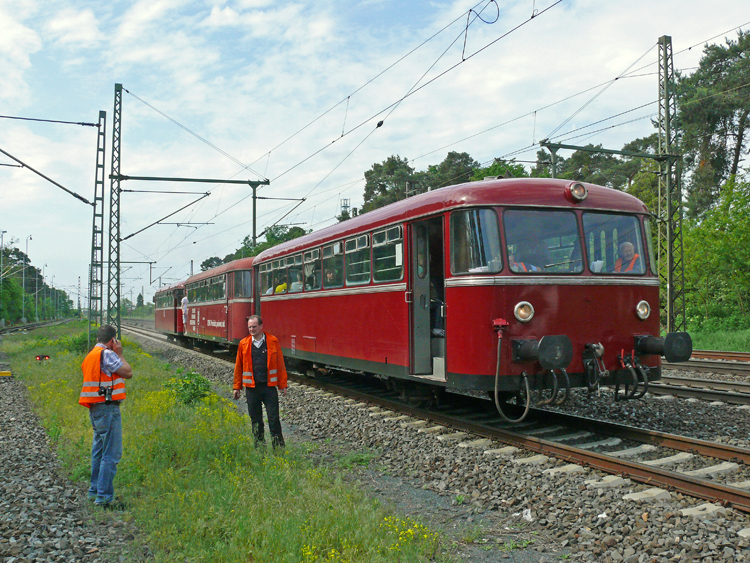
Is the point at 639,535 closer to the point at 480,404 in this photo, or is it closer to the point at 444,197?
the point at 444,197

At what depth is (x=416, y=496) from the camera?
6.05 m

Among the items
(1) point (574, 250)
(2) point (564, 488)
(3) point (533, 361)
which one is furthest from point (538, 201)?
(2) point (564, 488)

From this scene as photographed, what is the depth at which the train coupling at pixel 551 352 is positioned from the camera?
7105 millimetres

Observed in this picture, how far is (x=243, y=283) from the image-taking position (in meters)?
18.8

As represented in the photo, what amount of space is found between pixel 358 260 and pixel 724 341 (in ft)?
52.3

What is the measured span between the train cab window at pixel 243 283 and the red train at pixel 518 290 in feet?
30.6

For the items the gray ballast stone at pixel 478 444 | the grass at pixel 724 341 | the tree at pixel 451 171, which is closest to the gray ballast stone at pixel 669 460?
the gray ballast stone at pixel 478 444

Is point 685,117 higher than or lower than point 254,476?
higher

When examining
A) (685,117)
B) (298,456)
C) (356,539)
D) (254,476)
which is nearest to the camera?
(356,539)

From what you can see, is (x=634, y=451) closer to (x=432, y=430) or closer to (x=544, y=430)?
(x=544, y=430)

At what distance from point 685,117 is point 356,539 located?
42.5m

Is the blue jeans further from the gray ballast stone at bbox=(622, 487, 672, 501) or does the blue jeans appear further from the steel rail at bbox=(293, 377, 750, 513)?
the gray ballast stone at bbox=(622, 487, 672, 501)

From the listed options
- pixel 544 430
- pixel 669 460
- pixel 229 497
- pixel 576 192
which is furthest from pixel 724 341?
pixel 229 497

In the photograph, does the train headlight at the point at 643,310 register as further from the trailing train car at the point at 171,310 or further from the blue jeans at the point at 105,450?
the trailing train car at the point at 171,310
